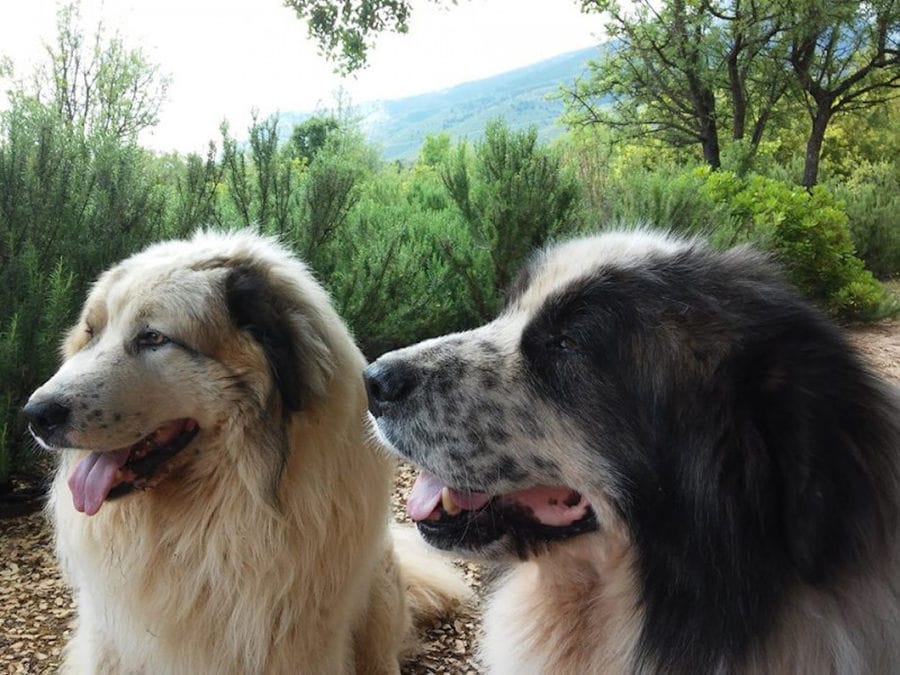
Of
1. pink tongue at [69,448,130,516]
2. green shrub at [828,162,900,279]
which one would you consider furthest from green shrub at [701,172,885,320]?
pink tongue at [69,448,130,516]

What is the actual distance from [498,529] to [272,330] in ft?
3.47

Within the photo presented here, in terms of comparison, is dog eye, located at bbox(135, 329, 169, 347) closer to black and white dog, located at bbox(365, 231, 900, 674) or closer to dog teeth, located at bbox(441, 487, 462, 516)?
black and white dog, located at bbox(365, 231, 900, 674)

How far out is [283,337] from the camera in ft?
7.75

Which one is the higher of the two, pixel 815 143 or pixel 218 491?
pixel 218 491

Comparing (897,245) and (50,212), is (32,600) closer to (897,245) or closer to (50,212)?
(50,212)

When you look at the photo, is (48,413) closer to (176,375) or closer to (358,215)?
(176,375)

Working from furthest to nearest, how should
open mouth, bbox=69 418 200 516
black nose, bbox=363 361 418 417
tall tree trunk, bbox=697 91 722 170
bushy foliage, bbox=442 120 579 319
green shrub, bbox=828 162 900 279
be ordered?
tall tree trunk, bbox=697 91 722 170 → green shrub, bbox=828 162 900 279 → bushy foliage, bbox=442 120 579 319 → open mouth, bbox=69 418 200 516 → black nose, bbox=363 361 418 417

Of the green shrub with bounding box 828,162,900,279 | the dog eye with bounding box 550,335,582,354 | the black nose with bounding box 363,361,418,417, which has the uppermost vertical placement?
the dog eye with bounding box 550,335,582,354

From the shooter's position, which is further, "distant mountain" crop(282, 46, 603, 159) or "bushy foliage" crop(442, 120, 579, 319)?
"distant mountain" crop(282, 46, 603, 159)

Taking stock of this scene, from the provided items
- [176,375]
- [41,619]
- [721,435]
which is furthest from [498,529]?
[41,619]

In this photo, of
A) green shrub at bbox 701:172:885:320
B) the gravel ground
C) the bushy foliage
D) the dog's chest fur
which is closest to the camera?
the dog's chest fur

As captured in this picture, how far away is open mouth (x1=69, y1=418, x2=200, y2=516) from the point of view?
227 cm

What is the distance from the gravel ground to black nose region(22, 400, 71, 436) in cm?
157

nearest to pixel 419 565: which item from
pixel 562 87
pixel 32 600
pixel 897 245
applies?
pixel 32 600
